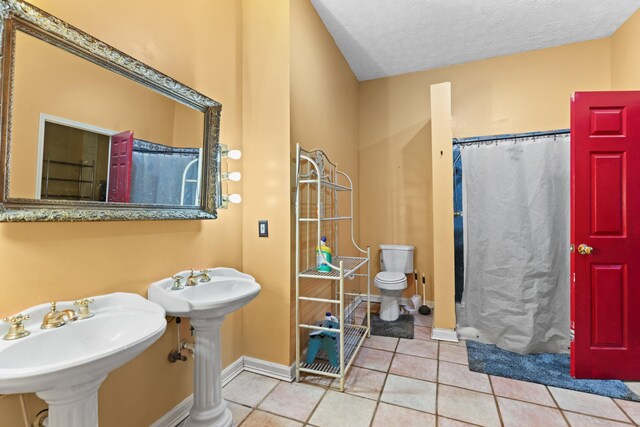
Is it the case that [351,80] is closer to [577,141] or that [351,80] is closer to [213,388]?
[577,141]

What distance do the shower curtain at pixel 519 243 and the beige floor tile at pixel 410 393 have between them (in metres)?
0.92

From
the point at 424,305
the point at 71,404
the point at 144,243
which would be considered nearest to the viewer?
the point at 71,404

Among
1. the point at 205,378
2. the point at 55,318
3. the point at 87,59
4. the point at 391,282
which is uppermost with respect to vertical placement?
the point at 87,59

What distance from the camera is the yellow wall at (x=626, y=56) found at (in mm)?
2424

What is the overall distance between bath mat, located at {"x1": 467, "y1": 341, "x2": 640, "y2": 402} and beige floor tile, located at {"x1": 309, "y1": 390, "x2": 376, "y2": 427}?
930 mm

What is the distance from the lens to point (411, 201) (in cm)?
349

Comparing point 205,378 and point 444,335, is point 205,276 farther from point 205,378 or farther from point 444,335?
point 444,335

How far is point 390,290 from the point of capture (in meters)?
2.95

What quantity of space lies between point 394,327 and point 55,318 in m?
2.60

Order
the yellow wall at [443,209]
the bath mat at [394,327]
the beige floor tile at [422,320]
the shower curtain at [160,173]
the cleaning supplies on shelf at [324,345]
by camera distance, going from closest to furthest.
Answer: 1. the shower curtain at [160,173]
2. the cleaning supplies on shelf at [324,345]
3. the yellow wall at [443,209]
4. the bath mat at [394,327]
5. the beige floor tile at [422,320]

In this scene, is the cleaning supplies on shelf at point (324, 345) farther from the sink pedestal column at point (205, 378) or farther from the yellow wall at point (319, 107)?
the sink pedestal column at point (205, 378)

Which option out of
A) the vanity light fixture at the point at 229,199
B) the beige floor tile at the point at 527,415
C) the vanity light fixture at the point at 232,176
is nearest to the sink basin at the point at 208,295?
the vanity light fixture at the point at 229,199

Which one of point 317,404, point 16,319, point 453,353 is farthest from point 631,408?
point 16,319

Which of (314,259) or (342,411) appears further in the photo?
(314,259)
